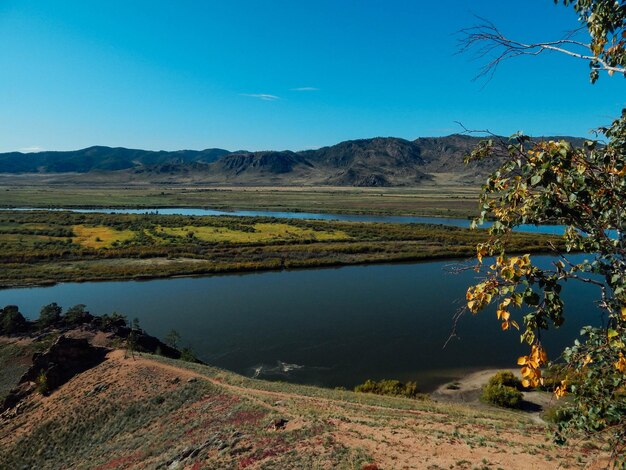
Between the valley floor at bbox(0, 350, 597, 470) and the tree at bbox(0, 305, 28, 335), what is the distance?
10.5m

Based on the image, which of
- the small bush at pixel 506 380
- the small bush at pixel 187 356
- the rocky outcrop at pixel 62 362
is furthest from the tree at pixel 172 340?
the small bush at pixel 506 380

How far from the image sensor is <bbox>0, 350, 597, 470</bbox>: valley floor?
1080cm

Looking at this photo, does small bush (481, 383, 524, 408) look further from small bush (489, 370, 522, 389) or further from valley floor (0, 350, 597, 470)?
valley floor (0, 350, 597, 470)

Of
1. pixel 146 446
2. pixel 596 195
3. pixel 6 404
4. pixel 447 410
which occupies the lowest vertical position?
pixel 6 404

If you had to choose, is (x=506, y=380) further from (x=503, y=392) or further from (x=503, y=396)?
(x=503, y=396)

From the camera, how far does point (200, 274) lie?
1998 inches

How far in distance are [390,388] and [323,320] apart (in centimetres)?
1243

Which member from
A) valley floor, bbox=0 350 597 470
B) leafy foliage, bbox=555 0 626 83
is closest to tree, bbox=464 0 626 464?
leafy foliage, bbox=555 0 626 83

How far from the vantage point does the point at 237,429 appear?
14.3 metres

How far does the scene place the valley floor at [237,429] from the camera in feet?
35.4

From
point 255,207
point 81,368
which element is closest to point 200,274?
point 81,368

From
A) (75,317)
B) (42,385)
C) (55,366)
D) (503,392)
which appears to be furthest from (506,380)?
(75,317)

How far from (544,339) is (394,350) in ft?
34.8

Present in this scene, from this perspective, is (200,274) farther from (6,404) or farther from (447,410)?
(447,410)
